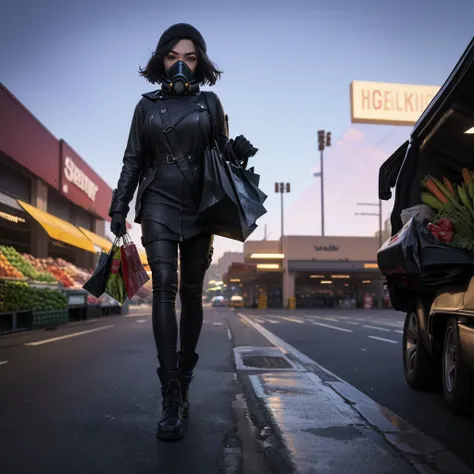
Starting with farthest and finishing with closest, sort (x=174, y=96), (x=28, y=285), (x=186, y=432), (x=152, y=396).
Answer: (x=28, y=285) → (x=152, y=396) → (x=174, y=96) → (x=186, y=432)

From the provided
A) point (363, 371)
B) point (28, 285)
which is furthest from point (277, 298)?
point (363, 371)

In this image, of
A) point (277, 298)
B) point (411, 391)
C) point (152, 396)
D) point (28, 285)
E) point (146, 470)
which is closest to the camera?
point (146, 470)

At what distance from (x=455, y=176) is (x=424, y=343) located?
1.41 meters

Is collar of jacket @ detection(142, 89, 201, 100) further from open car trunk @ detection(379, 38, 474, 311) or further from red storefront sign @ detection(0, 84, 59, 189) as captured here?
red storefront sign @ detection(0, 84, 59, 189)

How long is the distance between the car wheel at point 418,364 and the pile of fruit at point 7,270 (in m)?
9.38

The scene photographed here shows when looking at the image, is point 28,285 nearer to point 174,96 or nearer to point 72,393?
point 72,393

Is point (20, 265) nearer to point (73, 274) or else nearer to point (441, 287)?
point (73, 274)

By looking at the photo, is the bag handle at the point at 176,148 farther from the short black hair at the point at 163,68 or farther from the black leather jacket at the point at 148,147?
the short black hair at the point at 163,68

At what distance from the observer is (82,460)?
260 centimetres

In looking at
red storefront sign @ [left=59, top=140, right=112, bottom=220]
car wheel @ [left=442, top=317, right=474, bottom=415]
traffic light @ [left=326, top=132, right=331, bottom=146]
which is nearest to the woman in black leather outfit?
car wheel @ [left=442, top=317, right=474, bottom=415]

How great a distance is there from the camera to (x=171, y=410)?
301cm

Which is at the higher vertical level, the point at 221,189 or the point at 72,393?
the point at 221,189

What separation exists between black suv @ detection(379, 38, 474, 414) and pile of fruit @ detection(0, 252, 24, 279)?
9.39 m

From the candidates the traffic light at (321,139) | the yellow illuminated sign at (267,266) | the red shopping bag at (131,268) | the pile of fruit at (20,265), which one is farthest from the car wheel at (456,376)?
the traffic light at (321,139)
